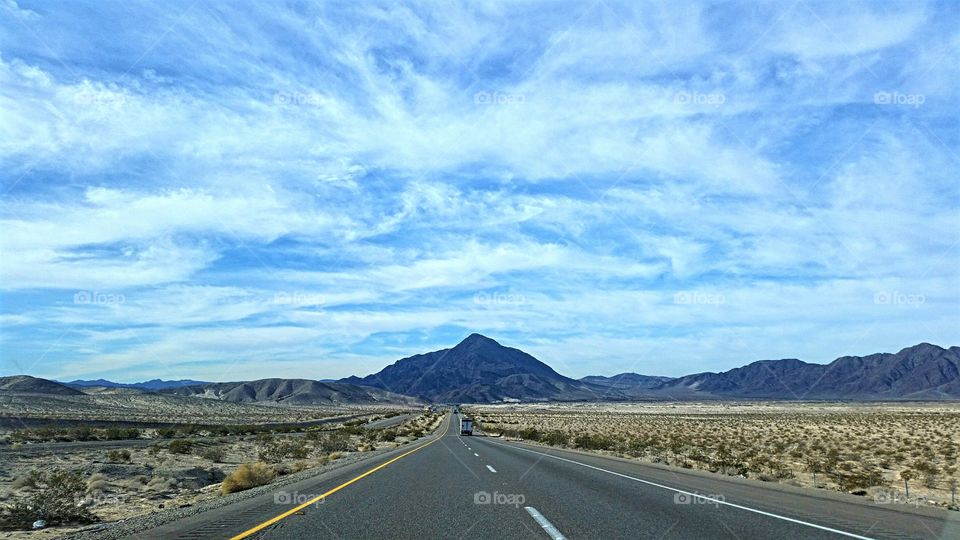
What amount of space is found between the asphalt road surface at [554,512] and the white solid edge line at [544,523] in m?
0.02

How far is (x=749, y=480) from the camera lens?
1980 centimetres

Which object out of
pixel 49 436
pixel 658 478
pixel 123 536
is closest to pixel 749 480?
pixel 658 478

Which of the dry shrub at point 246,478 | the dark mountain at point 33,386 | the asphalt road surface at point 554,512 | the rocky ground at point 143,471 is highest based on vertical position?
the dark mountain at point 33,386

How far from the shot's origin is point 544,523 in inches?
396

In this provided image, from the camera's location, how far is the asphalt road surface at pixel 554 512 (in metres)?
9.47

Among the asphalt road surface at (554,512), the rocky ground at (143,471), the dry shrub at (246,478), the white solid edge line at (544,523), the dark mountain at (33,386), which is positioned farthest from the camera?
→ the dark mountain at (33,386)

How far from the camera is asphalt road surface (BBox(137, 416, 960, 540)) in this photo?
9469 mm

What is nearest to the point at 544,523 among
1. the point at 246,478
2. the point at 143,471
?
the point at 246,478

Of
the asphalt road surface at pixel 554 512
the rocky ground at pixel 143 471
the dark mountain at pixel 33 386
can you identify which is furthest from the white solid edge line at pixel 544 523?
the dark mountain at pixel 33 386

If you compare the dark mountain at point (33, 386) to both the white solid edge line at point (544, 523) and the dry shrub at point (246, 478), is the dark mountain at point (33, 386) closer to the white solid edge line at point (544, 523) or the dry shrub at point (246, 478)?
the dry shrub at point (246, 478)

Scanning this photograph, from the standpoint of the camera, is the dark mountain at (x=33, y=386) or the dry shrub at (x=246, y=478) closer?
the dry shrub at (x=246, y=478)

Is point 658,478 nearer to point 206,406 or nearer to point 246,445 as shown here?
point 246,445

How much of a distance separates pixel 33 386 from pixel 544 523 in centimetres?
17726

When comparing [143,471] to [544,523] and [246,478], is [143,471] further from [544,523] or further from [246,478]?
[544,523]
